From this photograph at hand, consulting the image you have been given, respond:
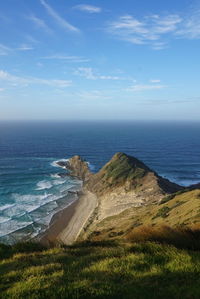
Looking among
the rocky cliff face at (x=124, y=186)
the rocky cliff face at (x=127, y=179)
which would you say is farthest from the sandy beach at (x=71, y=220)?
the rocky cliff face at (x=127, y=179)

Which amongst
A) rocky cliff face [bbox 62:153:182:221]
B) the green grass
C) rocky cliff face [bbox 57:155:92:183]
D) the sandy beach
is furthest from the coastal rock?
the green grass

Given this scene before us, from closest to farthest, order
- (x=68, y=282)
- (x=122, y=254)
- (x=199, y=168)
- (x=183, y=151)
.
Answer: (x=68, y=282) → (x=122, y=254) → (x=199, y=168) → (x=183, y=151)

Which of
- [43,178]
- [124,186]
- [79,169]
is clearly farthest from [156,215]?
[79,169]

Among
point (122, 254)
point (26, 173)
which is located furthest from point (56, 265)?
point (26, 173)

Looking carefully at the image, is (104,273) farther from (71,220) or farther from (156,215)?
(71,220)

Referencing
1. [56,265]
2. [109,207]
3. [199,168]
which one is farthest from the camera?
[199,168]

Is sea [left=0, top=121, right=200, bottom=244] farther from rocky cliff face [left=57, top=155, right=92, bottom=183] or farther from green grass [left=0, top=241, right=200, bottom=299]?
green grass [left=0, top=241, right=200, bottom=299]

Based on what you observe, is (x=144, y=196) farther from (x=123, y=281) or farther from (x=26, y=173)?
(x=123, y=281)

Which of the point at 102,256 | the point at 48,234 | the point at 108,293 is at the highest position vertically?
the point at 108,293
